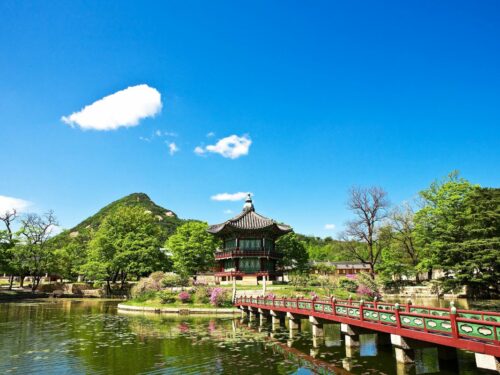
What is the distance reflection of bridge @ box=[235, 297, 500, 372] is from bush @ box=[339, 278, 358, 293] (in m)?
A: 22.1

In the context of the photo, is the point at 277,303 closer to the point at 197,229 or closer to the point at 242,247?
the point at 242,247

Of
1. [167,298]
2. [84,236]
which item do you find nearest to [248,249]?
[167,298]

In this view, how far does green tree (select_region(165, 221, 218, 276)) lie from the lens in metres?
53.8

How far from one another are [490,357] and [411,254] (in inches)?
1954

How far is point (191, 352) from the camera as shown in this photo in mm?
17578

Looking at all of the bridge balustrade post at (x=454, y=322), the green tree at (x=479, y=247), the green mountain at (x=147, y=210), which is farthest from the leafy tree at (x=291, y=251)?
the green mountain at (x=147, y=210)

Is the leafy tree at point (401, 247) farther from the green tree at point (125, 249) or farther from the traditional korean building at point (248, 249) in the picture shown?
the green tree at point (125, 249)

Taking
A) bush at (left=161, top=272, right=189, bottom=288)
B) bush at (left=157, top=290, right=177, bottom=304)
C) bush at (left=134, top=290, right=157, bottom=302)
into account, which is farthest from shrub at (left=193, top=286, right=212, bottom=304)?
bush at (left=134, top=290, right=157, bottom=302)

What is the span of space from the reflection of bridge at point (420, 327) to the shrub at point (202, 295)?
16.8 m

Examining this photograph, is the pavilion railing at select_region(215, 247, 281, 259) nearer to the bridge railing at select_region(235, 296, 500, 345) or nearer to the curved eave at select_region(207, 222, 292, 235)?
the curved eave at select_region(207, 222, 292, 235)

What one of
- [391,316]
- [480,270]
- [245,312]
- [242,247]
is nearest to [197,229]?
[242,247]

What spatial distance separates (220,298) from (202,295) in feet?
6.67

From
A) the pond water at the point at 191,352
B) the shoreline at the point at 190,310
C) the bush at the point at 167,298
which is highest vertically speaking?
the bush at the point at 167,298

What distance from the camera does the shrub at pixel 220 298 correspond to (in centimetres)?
3650
